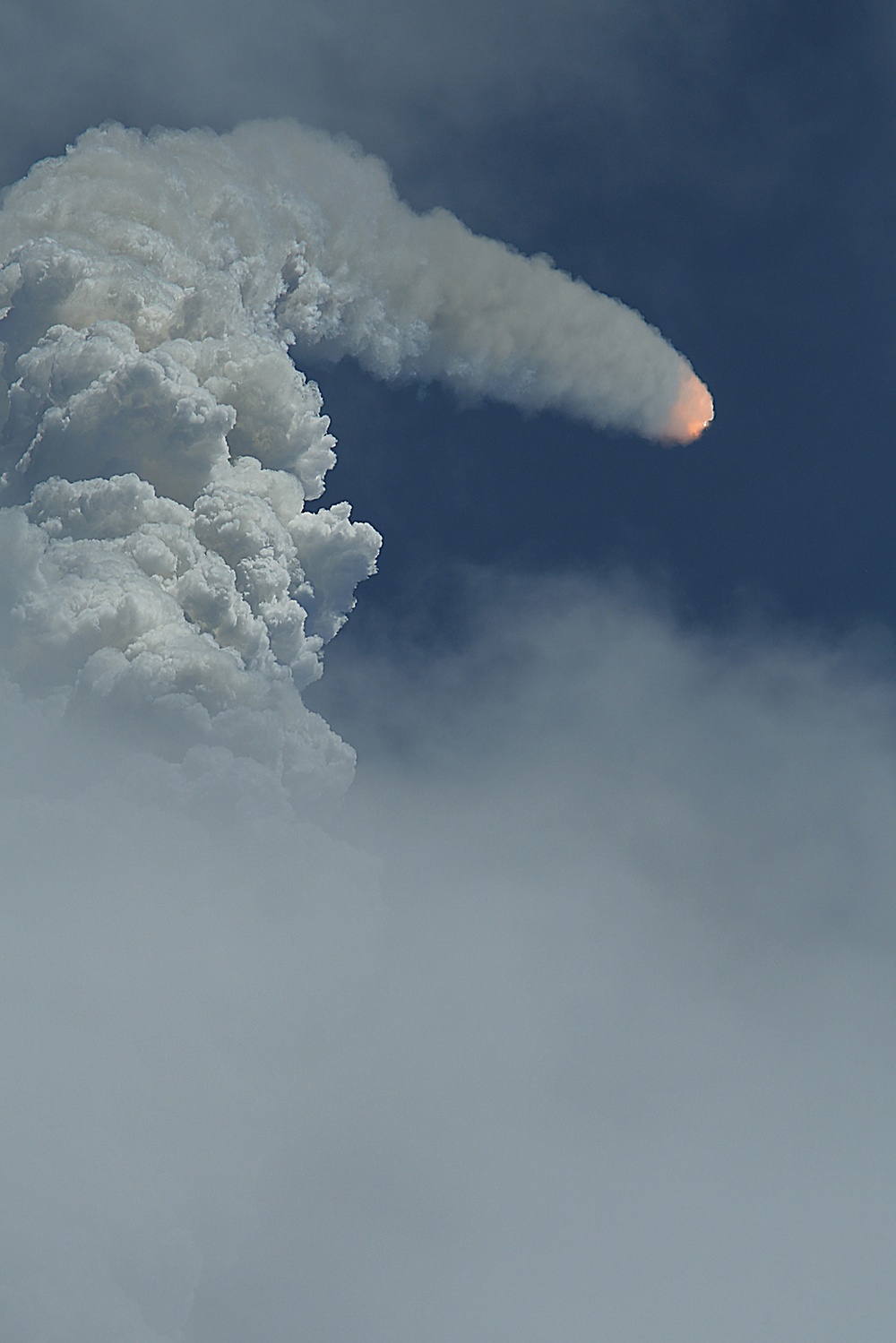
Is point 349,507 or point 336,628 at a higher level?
point 349,507
